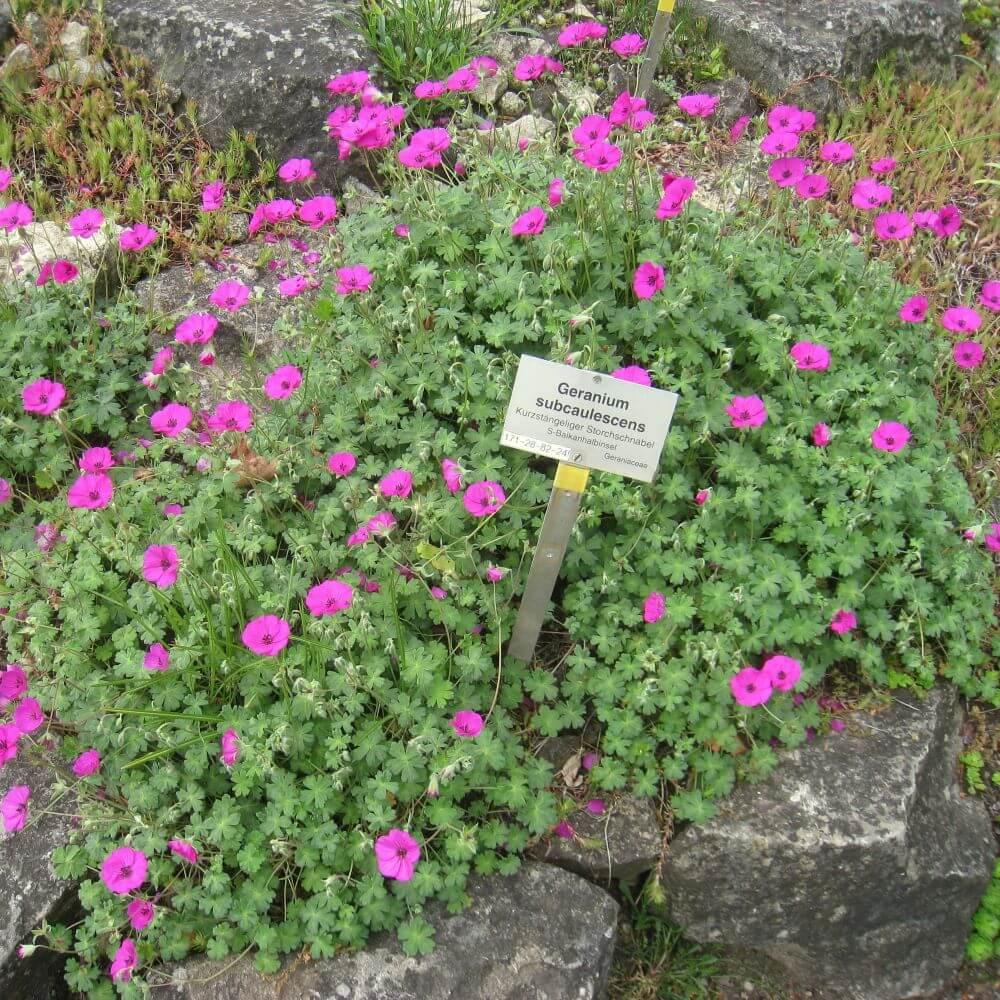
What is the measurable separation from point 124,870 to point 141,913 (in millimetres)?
140

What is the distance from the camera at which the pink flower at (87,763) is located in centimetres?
241

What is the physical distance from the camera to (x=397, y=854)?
→ 222 cm

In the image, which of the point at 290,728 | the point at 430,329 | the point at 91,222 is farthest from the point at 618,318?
the point at 91,222

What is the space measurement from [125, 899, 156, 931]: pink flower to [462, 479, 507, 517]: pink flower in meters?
1.33

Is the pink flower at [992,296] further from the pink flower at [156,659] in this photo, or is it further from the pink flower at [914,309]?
the pink flower at [156,659]

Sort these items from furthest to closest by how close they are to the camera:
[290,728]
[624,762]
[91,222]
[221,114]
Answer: [221,114]
[91,222]
[624,762]
[290,728]

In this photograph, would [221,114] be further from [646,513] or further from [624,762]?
[624,762]

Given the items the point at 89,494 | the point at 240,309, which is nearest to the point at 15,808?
the point at 89,494

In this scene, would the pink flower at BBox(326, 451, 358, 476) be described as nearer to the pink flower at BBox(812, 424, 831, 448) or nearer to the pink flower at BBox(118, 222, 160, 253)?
the pink flower at BBox(118, 222, 160, 253)

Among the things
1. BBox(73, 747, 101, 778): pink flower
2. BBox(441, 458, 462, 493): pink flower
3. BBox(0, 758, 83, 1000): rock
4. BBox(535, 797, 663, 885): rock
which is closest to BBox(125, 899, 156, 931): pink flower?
BBox(0, 758, 83, 1000): rock

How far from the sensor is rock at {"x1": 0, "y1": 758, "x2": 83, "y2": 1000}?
2.37 m

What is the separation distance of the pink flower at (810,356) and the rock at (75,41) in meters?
4.01

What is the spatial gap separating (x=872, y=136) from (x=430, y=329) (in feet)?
9.24

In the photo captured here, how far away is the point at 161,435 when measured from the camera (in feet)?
11.0
